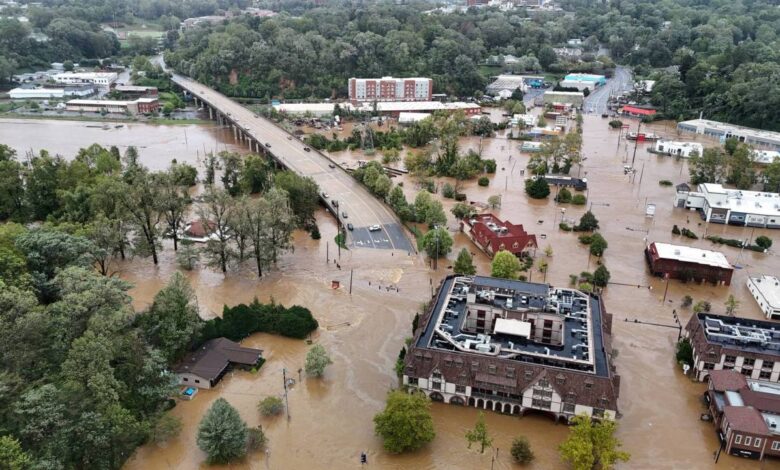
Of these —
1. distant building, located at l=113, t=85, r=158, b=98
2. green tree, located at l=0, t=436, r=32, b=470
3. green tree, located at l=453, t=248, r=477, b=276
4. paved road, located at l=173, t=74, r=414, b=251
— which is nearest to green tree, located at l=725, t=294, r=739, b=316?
green tree, located at l=453, t=248, r=477, b=276

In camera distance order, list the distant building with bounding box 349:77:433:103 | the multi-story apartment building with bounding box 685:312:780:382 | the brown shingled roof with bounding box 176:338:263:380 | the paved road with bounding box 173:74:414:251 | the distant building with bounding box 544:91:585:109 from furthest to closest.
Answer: the distant building with bounding box 349:77:433:103 < the distant building with bounding box 544:91:585:109 < the paved road with bounding box 173:74:414:251 < the brown shingled roof with bounding box 176:338:263:380 < the multi-story apartment building with bounding box 685:312:780:382

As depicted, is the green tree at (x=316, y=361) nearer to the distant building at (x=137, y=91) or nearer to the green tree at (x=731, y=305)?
the green tree at (x=731, y=305)

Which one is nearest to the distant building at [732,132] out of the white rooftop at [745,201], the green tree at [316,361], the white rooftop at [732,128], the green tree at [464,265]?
the white rooftop at [732,128]

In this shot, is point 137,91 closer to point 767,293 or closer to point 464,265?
point 464,265

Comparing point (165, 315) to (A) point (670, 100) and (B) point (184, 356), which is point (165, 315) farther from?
(A) point (670, 100)

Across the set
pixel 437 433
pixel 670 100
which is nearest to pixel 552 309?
pixel 437 433

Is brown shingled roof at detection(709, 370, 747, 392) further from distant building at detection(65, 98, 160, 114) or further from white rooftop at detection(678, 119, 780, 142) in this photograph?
distant building at detection(65, 98, 160, 114)

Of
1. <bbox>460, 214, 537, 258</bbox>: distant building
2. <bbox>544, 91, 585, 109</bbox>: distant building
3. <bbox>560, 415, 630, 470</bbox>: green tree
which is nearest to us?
<bbox>560, 415, 630, 470</bbox>: green tree
